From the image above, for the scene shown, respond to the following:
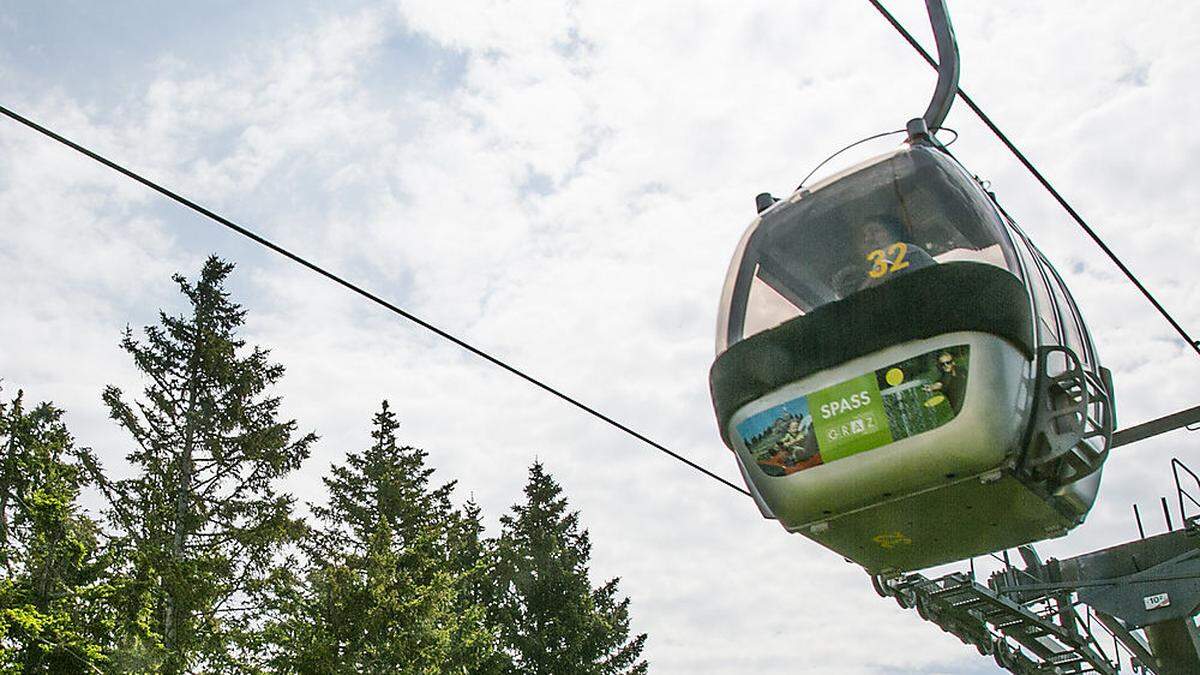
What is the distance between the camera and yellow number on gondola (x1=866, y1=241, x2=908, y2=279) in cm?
521

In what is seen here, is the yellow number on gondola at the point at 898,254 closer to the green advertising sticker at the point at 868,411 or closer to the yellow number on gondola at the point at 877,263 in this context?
the yellow number on gondola at the point at 877,263

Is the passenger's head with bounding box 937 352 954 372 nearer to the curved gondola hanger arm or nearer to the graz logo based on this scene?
the graz logo

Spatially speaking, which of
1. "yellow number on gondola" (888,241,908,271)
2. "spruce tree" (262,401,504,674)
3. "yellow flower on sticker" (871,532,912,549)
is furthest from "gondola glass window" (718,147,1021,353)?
"spruce tree" (262,401,504,674)

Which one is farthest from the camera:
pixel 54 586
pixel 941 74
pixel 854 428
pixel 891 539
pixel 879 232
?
pixel 54 586

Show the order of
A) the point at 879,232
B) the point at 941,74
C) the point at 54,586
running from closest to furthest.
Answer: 1. the point at 879,232
2. the point at 941,74
3. the point at 54,586

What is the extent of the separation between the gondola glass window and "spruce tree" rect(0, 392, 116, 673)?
17.5 m

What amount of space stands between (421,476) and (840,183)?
27274 millimetres

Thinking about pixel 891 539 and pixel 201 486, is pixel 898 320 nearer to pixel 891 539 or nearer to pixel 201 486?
pixel 891 539

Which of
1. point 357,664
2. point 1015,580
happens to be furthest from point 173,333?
point 1015,580

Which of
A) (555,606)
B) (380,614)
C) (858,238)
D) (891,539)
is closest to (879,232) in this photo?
(858,238)

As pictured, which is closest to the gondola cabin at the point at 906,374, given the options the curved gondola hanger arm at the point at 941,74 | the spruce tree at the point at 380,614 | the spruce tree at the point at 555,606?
the curved gondola hanger arm at the point at 941,74

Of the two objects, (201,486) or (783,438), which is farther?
(201,486)

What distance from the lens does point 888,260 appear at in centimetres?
526

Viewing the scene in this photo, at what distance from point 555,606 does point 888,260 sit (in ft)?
87.2
